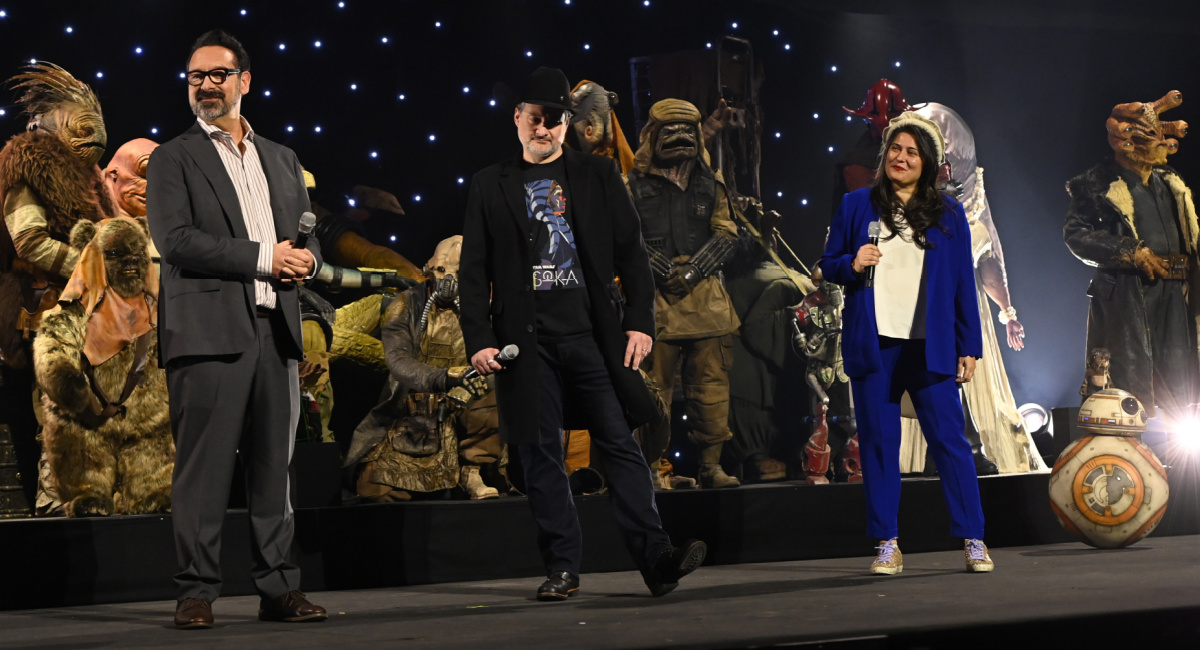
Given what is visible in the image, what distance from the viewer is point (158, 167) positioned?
306cm

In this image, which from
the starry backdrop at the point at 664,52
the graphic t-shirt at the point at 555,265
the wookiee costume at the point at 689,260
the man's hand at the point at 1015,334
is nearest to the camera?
the graphic t-shirt at the point at 555,265

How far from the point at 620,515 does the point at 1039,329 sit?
503cm

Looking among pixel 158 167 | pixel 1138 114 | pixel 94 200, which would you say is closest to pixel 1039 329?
pixel 1138 114

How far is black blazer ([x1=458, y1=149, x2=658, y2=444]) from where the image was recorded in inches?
133

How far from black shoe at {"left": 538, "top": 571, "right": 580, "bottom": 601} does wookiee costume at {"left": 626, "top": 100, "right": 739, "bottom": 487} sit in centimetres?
234

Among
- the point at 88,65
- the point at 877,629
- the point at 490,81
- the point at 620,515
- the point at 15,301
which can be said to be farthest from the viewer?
the point at 490,81

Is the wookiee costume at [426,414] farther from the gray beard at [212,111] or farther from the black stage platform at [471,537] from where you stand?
the gray beard at [212,111]

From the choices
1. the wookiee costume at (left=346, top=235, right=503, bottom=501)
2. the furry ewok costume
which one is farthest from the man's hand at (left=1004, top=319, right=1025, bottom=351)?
the furry ewok costume

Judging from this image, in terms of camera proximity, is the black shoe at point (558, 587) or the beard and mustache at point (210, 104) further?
the black shoe at point (558, 587)

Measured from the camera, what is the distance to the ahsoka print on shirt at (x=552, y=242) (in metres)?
3.45

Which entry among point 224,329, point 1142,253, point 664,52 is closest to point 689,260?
point 664,52

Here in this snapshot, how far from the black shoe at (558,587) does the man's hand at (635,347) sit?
0.60 metres

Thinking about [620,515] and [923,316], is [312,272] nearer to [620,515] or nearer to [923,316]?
[620,515]

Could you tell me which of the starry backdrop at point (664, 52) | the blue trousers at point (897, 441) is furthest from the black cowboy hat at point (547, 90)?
the starry backdrop at point (664, 52)
